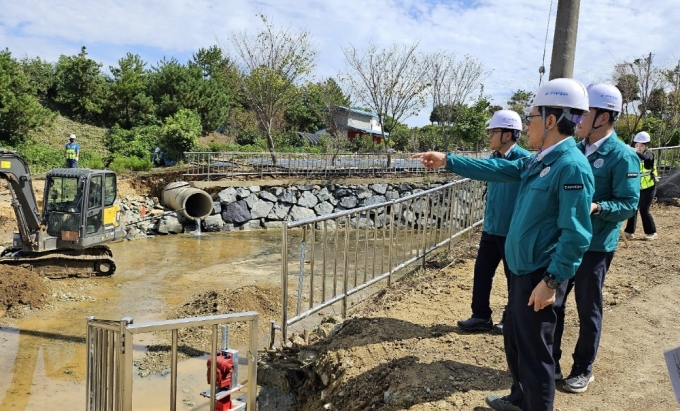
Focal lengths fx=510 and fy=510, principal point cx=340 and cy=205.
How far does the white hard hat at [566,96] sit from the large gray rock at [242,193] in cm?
1523

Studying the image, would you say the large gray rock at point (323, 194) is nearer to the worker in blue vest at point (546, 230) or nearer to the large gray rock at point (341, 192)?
the large gray rock at point (341, 192)

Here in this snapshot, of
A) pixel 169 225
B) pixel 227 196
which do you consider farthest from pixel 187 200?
pixel 169 225

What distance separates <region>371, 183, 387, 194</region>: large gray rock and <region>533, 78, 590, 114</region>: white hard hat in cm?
1650

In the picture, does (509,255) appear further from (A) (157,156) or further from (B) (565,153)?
(A) (157,156)

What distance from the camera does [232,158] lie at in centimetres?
1888

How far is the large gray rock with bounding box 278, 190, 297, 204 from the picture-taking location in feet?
58.4

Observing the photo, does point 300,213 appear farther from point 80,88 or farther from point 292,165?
point 80,88

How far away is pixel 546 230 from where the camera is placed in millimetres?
2568

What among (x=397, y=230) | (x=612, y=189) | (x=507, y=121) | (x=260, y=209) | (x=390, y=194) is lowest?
(x=260, y=209)

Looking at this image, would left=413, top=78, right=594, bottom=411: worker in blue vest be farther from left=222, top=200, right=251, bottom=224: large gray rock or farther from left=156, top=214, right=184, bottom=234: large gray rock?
left=222, top=200, right=251, bottom=224: large gray rock

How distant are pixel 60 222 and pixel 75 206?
1.42ft

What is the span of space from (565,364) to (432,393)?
110 centimetres

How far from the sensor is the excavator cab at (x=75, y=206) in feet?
32.3

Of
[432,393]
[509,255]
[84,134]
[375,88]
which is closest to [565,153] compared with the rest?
[509,255]
